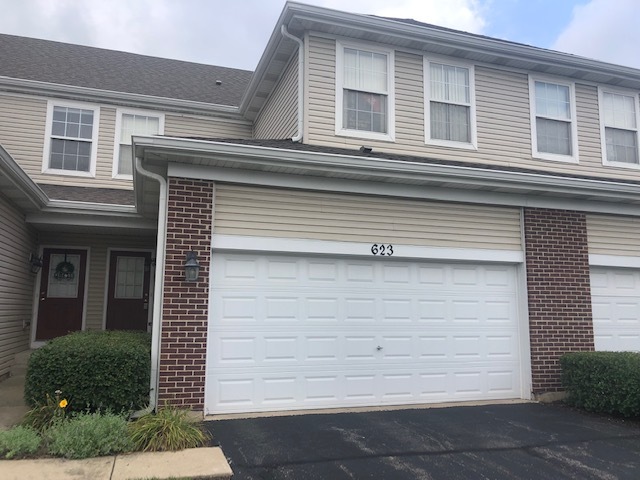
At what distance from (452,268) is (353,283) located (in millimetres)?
1707

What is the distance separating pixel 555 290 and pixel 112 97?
10.0 metres

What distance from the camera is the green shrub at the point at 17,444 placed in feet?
15.9

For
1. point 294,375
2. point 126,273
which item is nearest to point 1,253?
point 126,273

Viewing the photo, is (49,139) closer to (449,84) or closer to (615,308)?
(449,84)

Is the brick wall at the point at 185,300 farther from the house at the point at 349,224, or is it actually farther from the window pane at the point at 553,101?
the window pane at the point at 553,101

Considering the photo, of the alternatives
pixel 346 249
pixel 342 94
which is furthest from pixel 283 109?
pixel 346 249

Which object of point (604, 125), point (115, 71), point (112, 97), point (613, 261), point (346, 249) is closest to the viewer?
point (346, 249)

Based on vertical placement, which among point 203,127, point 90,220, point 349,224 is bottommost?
point 349,224

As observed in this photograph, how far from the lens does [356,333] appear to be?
24.7 feet

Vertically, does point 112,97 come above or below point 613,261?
above

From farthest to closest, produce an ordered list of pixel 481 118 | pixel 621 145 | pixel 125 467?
pixel 621 145 < pixel 481 118 < pixel 125 467

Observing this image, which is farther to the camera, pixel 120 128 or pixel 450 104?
pixel 120 128

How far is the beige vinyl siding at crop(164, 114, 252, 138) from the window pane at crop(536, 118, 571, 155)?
6.75m

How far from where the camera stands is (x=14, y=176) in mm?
7316
